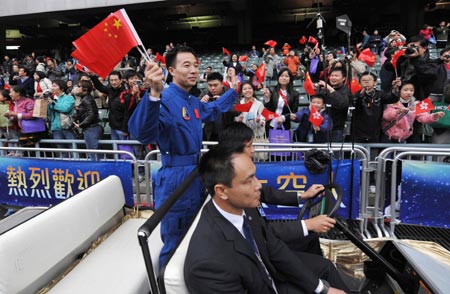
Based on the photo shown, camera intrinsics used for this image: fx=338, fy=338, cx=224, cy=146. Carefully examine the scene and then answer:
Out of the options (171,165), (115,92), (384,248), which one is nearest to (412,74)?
(384,248)

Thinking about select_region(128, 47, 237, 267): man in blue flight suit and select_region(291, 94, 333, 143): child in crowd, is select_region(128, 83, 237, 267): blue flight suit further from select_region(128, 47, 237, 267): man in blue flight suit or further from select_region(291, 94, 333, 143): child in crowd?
select_region(291, 94, 333, 143): child in crowd

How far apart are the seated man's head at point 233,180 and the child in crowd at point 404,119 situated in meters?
3.20

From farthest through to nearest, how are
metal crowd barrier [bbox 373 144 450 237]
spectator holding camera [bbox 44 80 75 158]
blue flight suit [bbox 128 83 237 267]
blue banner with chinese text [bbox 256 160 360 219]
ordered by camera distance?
spectator holding camera [bbox 44 80 75 158] < blue banner with chinese text [bbox 256 160 360 219] < metal crowd barrier [bbox 373 144 450 237] < blue flight suit [bbox 128 83 237 267]

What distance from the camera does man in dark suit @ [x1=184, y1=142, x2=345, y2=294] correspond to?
5.13 ft

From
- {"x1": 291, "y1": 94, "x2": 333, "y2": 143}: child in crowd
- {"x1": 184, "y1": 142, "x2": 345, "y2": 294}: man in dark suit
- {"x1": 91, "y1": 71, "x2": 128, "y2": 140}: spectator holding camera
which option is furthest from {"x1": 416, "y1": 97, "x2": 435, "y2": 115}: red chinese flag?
{"x1": 91, "y1": 71, "x2": 128, "y2": 140}: spectator holding camera

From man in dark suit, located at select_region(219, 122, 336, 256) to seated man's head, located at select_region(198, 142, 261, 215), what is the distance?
0.13 m

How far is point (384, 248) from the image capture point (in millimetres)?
2484

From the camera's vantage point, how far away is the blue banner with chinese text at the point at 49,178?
4.19 m

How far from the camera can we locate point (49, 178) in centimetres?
446

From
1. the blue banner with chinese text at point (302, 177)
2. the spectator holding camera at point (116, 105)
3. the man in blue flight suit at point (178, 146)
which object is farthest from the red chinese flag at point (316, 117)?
the spectator holding camera at point (116, 105)

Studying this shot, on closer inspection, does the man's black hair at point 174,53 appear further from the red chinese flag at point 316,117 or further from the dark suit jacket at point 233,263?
the red chinese flag at point 316,117

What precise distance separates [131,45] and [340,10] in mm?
23353

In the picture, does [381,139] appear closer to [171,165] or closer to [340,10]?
[171,165]

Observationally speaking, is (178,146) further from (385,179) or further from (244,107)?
(385,179)
